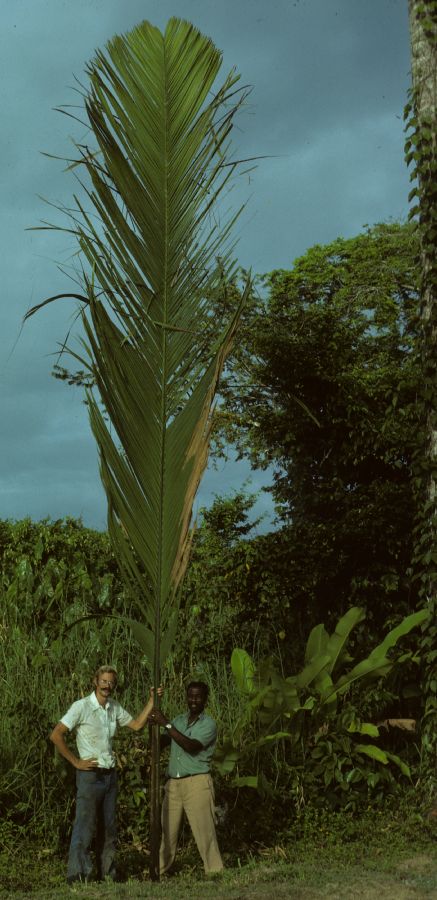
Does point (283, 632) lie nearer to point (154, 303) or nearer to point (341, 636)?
point (341, 636)

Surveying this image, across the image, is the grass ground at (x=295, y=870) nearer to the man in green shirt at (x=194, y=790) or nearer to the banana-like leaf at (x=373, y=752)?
the man in green shirt at (x=194, y=790)

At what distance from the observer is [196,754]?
286 inches

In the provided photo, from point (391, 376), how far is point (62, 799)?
6.26m

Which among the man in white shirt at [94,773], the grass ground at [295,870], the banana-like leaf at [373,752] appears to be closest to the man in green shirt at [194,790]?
the grass ground at [295,870]

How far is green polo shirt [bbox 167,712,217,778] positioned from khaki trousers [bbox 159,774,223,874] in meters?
0.05

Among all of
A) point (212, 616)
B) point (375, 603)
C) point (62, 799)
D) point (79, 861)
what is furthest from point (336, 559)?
point (79, 861)

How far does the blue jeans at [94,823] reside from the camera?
277 inches

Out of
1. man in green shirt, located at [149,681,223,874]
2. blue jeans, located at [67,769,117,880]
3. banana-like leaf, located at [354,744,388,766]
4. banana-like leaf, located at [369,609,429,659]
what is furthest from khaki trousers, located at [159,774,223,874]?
banana-like leaf, located at [369,609,429,659]

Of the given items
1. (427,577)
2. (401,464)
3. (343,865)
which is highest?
(401,464)

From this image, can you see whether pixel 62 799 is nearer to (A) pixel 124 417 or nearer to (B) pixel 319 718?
(B) pixel 319 718

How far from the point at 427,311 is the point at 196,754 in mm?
4277

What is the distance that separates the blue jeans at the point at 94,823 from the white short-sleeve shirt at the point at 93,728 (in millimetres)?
102

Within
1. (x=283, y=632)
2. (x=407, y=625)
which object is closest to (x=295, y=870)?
(x=407, y=625)

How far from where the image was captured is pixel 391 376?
39.7 ft
